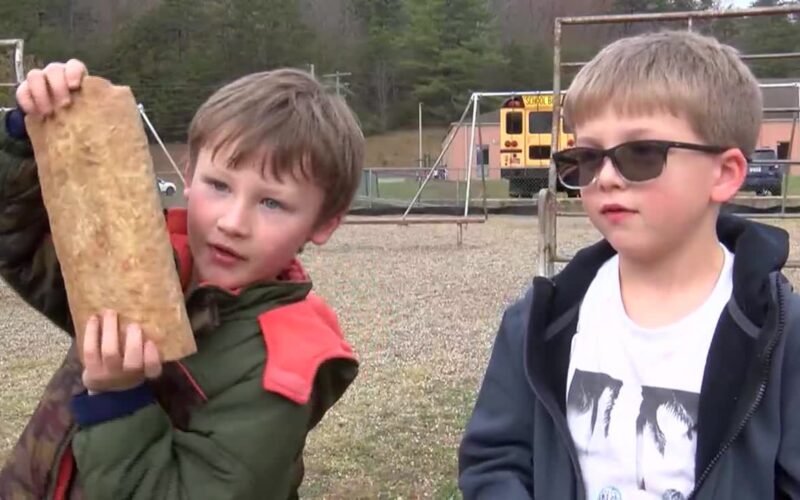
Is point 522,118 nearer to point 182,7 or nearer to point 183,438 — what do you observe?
point 183,438

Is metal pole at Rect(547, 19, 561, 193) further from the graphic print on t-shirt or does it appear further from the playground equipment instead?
the graphic print on t-shirt

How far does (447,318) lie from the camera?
8773mm

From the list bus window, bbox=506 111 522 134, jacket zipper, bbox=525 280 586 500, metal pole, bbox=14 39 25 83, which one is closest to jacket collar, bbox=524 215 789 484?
jacket zipper, bbox=525 280 586 500

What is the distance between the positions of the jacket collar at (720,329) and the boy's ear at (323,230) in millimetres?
386

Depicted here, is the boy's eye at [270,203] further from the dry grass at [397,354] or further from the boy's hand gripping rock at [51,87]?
the dry grass at [397,354]

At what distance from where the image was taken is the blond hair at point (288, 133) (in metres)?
1.71

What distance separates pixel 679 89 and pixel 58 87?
0.97 meters

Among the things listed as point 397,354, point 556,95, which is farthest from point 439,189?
point 397,354

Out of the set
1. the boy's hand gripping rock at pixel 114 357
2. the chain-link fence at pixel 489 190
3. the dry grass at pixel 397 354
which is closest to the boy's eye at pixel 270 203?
the boy's hand gripping rock at pixel 114 357

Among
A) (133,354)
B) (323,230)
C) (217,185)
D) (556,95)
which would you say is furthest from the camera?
(556,95)

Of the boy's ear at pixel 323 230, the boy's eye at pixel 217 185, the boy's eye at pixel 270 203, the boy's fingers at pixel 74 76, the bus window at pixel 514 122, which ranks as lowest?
the bus window at pixel 514 122

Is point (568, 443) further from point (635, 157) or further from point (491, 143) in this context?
point (491, 143)

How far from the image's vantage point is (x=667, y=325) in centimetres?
177

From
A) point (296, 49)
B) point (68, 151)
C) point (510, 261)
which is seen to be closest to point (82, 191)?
point (68, 151)
